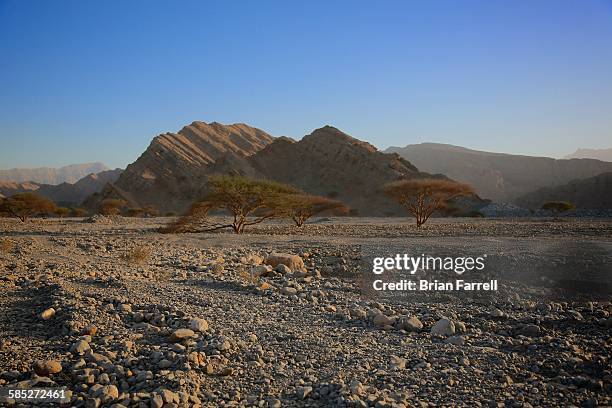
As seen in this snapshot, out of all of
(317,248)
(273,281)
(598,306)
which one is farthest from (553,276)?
(317,248)

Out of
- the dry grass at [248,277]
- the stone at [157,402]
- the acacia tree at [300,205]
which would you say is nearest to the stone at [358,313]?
the dry grass at [248,277]

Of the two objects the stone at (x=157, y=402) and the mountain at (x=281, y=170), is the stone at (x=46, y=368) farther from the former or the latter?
the mountain at (x=281, y=170)

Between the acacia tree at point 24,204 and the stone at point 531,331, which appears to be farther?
the acacia tree at point 24,204

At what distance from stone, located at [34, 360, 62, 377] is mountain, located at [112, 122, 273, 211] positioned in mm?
47599

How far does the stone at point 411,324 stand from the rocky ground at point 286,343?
0.05 ft

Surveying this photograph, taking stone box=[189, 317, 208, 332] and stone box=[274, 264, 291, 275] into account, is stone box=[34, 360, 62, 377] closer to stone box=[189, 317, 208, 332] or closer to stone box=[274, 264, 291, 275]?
stone box=[189, 317, 208, 332]

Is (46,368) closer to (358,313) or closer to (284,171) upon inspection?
(358,313)

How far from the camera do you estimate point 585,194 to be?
55.7m

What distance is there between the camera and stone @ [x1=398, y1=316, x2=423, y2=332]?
494 centimetres

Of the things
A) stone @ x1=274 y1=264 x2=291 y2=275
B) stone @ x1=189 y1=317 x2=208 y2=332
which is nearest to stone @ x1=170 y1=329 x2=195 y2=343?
stone @ x1=189 y1=317 x2=208 y2=332

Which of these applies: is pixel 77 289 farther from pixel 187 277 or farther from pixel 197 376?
pixel 197 376

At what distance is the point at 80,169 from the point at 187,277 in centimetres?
21043

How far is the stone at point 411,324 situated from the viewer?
Answer: 4938 millimetres

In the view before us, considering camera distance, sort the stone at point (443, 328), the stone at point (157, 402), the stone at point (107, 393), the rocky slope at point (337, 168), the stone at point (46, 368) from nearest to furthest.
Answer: the stone at point (157, 402) < the stone at point (107, 393) < the stone at point (46, 368) < the stone at point (443, 328) < the rocky slope at point (337, 168)
